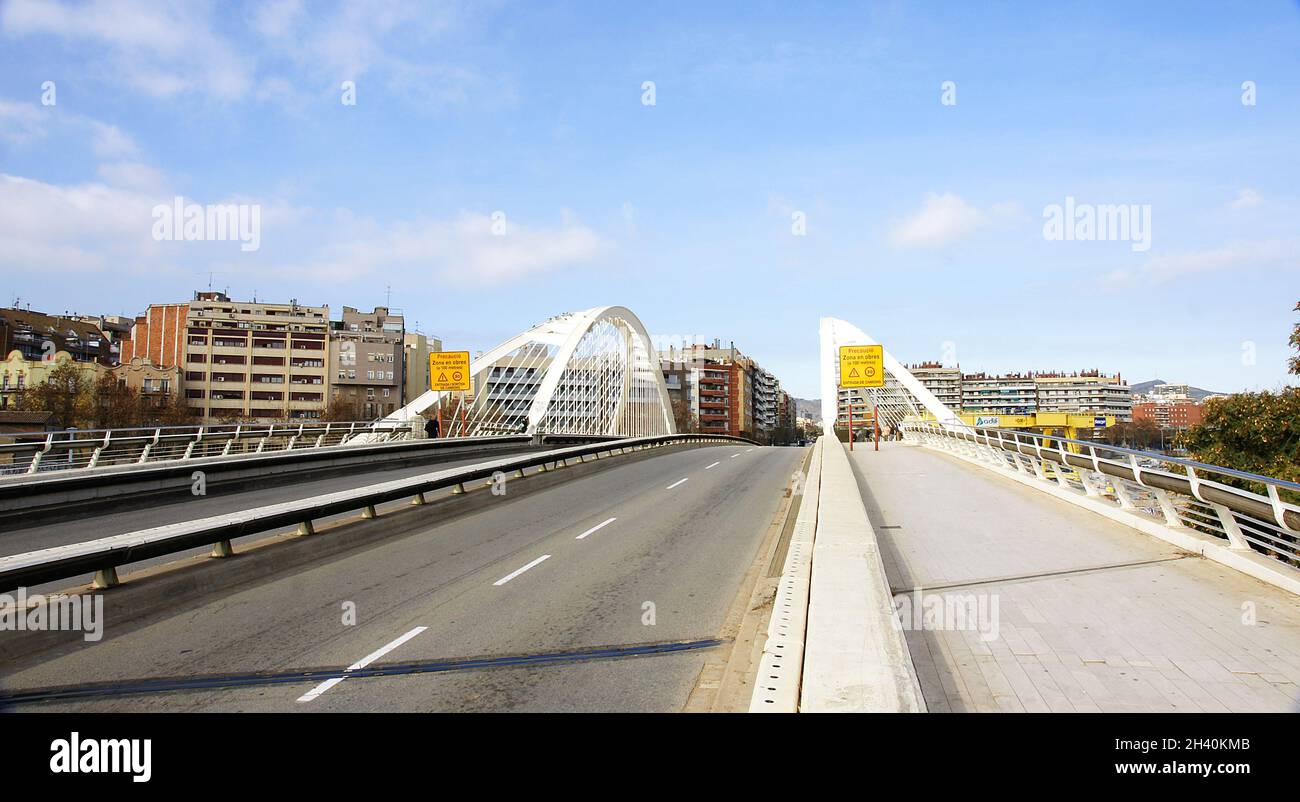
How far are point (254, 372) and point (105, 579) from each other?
12784 centimetres

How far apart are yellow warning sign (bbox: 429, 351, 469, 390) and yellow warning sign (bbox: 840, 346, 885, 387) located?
734 inches

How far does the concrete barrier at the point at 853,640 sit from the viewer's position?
15.1 ft

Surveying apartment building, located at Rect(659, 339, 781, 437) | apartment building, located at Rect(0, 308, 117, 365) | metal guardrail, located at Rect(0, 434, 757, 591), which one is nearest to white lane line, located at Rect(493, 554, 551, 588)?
metal guardrail, located at Rect(0, 434, 757, 591)

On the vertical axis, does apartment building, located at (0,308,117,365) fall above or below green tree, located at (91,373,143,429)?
above

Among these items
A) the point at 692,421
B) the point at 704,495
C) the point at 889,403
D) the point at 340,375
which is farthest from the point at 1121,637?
the point at 692,421

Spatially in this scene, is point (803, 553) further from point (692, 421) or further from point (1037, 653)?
point (692, 421)

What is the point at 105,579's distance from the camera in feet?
27.2

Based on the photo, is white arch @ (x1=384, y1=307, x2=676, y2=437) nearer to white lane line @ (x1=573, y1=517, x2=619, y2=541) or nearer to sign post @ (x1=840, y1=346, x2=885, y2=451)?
sign post @ (x1=840, y1=346, x2=885, y2=451)

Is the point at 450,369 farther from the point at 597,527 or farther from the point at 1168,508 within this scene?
the point at 1168,508

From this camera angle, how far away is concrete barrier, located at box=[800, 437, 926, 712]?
461 centimetres


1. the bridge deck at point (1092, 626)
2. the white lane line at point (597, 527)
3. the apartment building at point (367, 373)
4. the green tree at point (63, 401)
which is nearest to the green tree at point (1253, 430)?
the bridge deck at point (1092, 626)
